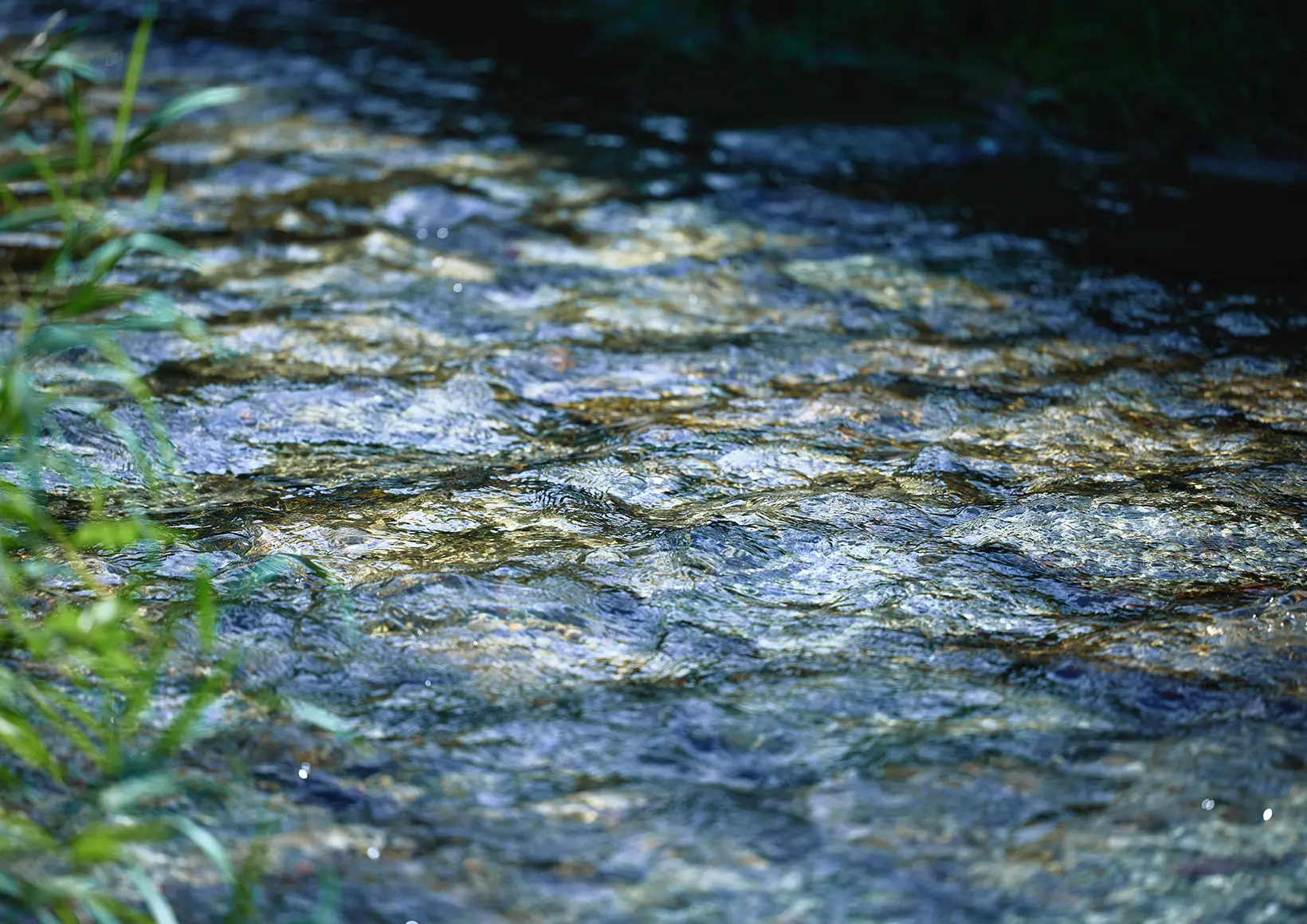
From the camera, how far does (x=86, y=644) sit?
73.3 inches

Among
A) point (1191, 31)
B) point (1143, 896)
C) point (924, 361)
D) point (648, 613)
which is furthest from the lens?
point (1191, 31)

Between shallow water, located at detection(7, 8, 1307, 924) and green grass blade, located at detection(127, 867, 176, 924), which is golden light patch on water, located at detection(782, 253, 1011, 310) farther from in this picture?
green grass blade, located at detection(127, 867, 176, 924)

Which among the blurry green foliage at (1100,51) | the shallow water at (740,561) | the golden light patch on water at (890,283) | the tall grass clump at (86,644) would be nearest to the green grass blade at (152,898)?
the tall grass clump at (86,644)

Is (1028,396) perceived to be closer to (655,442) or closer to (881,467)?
(881,467)

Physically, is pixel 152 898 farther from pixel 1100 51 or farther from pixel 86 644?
pixel 1100 51

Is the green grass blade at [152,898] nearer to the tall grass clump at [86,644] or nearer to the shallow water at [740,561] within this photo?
the tall grass clump at [86,644]

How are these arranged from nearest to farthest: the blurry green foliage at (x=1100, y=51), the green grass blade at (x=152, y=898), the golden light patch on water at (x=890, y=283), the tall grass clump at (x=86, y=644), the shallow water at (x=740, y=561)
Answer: the green grass blade at (x=152, y=898) < the tall grass clump at (x=86, y=644) < the shallow water at (x=740, y=561) < the golden light patch on water at (x=890, y=283) < the blurry green foliage at (x=1100, y=51)

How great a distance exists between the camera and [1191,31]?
5.47 meters

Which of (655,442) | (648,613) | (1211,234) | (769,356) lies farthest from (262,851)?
(1211,234)

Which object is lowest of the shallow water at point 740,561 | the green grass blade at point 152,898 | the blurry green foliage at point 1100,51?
the shallow water at point 740,561

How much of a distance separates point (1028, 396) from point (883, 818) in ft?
5.71

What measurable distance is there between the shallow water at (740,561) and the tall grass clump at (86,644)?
0.08 m

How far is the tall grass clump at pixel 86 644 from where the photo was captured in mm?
1654

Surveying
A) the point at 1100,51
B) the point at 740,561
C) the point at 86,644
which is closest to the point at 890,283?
the point at 740,561
